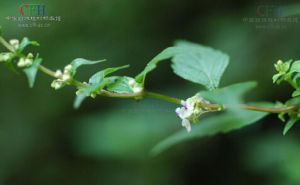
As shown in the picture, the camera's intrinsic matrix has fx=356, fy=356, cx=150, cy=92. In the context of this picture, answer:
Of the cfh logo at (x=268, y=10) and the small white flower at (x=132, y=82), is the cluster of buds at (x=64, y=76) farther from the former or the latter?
the cfh logo at (x=268, y=10)

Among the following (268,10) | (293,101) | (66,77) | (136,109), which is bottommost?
(136,109)

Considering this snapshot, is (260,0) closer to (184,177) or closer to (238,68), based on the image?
(238,68)

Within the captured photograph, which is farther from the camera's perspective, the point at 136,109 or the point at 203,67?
the point at 136,109

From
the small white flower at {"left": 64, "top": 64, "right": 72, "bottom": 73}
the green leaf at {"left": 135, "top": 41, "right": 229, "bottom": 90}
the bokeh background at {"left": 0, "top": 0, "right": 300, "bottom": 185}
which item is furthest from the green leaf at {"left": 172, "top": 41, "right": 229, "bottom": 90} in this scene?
the bokeh background at {"left": 0, "top": 0, "right": 300, "bottom": 185}

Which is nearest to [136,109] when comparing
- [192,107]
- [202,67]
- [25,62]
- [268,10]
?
[268,10]

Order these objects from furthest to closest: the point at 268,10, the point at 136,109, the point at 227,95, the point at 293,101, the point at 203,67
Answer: the point at 136,109
the point at 268,10
the point at 203,67
the point at 293,101
the point at 227,95

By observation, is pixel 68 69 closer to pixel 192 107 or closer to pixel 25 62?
pixel 25 62

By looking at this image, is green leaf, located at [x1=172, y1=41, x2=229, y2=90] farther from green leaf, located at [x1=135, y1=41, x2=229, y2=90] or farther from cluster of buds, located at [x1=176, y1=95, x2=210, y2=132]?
cluster of buds, located at [x1=176, y1=95, x2=210, y2=132]

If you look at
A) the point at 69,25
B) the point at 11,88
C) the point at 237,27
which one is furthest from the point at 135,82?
the point at 11,88
